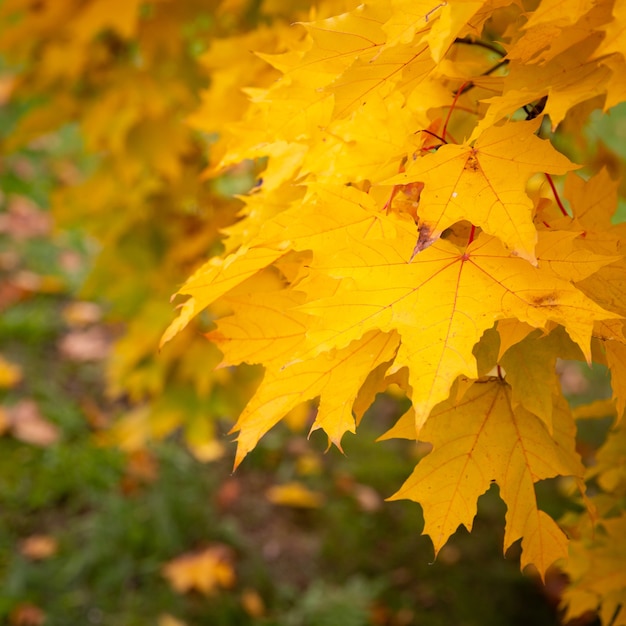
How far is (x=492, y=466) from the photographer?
85cm

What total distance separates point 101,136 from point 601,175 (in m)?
1.97

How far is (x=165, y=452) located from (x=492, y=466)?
280 centimetres

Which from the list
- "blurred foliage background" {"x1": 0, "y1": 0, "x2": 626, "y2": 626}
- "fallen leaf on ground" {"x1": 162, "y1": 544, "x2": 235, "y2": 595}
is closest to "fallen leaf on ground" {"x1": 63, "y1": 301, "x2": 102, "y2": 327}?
"blurred foliage background" {"x1": 0, "y1": 0, "x2": 626, "y2": 626}

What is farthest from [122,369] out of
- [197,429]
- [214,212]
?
[214,212]

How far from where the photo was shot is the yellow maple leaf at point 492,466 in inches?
33.0

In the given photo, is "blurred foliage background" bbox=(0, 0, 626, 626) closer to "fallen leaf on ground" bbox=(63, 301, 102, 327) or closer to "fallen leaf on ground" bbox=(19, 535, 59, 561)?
"fallen leaf on ground" bbox=(19, 535, 59, 561)

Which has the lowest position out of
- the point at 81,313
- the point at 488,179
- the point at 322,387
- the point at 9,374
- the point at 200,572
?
the point at 200,572

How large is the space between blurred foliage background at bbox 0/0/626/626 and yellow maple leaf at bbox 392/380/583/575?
1102mm

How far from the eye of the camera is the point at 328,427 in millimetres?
782

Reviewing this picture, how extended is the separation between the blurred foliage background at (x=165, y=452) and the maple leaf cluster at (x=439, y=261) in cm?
91

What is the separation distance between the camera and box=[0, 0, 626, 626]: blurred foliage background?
245 cm

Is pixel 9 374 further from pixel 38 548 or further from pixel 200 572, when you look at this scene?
pixel 200 572

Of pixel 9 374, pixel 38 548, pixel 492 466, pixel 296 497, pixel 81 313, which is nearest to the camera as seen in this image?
pixel 492 466

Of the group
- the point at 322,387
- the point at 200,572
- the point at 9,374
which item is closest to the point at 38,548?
the point at 200,572
